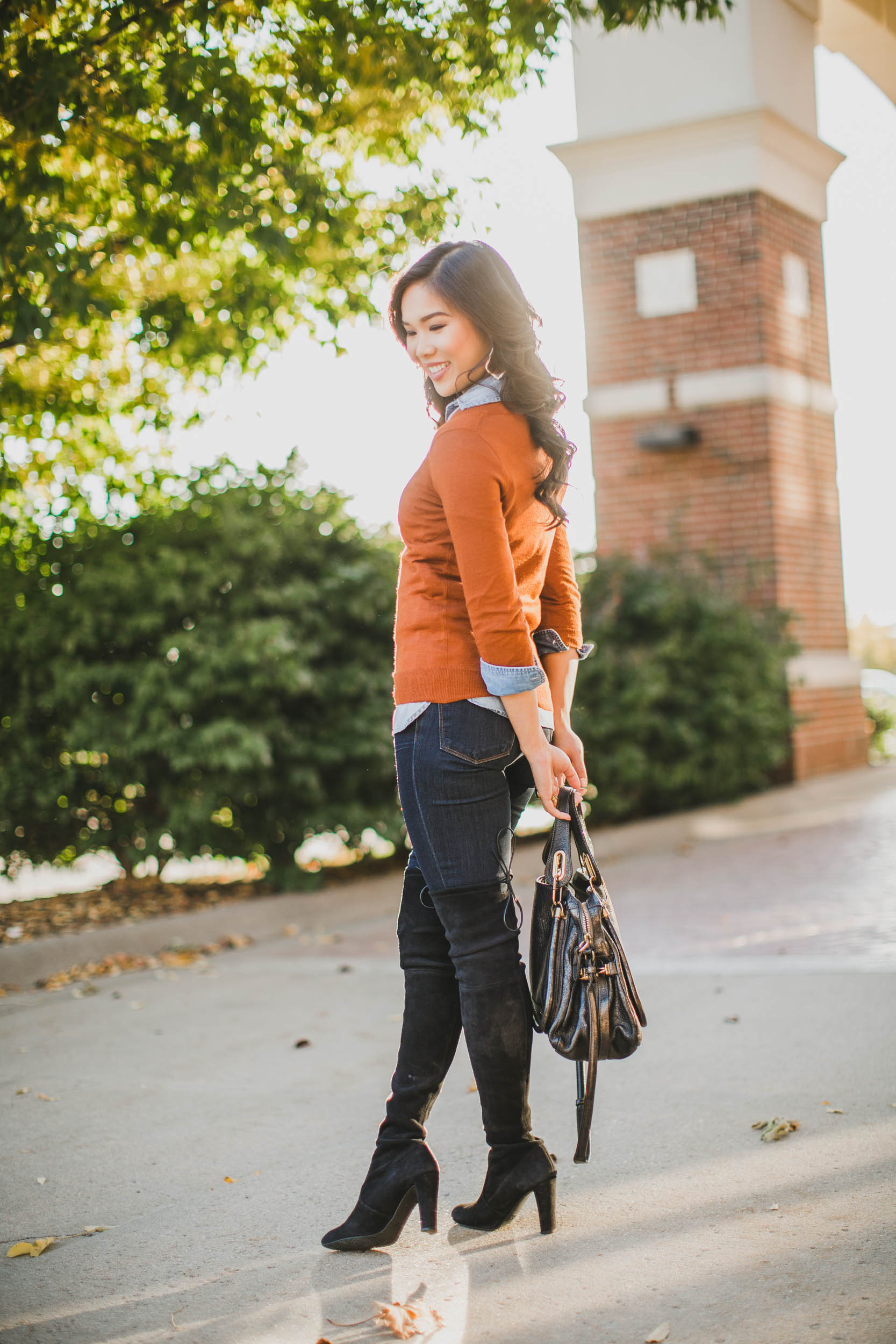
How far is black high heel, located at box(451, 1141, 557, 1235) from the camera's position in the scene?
104 inches

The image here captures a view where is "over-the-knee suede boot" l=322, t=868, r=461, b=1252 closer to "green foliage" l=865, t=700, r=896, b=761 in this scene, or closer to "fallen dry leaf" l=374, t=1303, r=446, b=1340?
"fallen dry leaf" l=374, t=1303, r=446, b=1340

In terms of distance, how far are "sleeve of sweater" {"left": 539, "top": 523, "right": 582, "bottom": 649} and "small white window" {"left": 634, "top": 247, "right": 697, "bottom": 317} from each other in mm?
8866

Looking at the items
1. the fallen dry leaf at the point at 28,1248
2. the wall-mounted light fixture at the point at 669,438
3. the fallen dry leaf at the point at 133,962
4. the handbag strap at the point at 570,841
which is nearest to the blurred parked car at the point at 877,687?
the wall-mounted light fixture at the point at 669,438

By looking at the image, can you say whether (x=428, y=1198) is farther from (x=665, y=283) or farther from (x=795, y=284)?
(x=795, y=284)

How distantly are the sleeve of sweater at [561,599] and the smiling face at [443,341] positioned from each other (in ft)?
1.56

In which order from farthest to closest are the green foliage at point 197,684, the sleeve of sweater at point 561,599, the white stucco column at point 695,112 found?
the white stucco column at point 695,112 → the green foliage at point 197,684 → the sleeve of sweater at point 561,599

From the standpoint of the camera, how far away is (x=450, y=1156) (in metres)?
3.21

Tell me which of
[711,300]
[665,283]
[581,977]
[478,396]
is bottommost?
[581,977]

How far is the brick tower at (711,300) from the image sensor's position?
10.9 meters

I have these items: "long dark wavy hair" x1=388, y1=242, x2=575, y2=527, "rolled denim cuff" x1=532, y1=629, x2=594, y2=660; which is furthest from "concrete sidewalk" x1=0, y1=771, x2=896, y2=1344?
"long dark wavy hair" x1=388, y1=242, x2=575, y2=527

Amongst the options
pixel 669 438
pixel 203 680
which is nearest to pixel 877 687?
pixel 669 438

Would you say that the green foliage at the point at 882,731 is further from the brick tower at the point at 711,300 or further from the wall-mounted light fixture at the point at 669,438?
the wall-mounted light fixture at the point at 669,438

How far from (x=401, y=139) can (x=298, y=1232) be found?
5757 mm

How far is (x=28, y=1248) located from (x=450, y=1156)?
1.06 m
